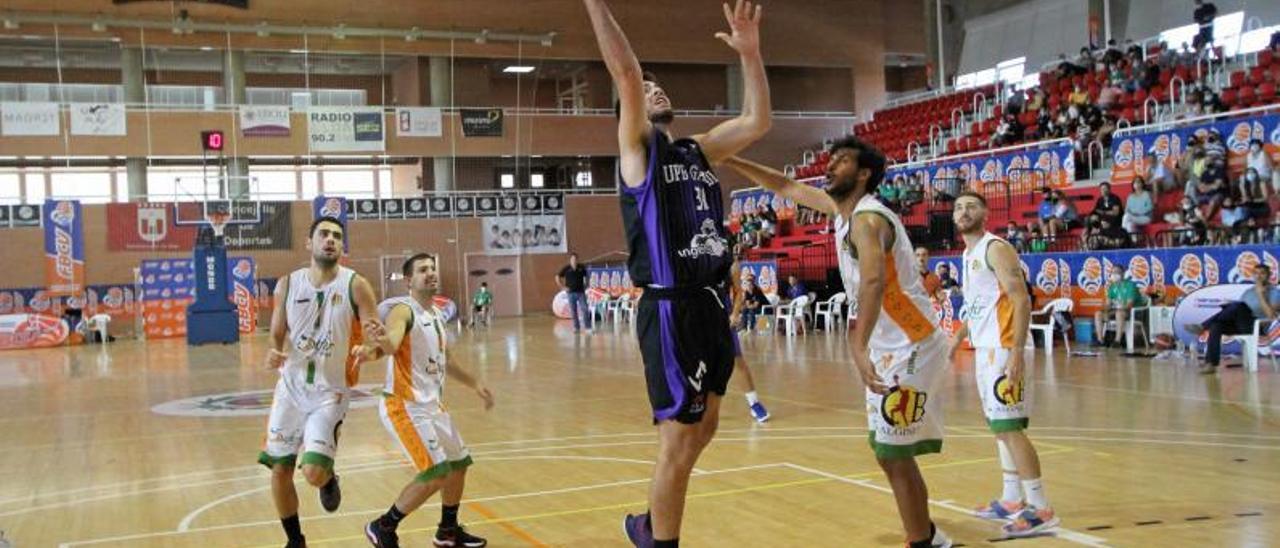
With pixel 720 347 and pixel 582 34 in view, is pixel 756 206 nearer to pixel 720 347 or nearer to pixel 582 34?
pixel 582 34

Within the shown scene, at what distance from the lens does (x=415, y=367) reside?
21.5 ft

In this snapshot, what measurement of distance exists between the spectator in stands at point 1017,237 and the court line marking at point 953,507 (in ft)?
45.6

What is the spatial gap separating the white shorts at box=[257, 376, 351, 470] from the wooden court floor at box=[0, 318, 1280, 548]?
77cm

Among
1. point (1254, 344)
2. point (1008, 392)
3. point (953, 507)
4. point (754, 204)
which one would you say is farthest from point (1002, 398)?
point (754, 204)

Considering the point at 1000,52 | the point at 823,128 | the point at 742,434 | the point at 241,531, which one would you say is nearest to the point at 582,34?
the point at 823,128

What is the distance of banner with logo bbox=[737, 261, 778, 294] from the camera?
1057 inches

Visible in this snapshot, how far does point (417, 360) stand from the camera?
259 inches

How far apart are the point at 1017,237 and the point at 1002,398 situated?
16.0 meters

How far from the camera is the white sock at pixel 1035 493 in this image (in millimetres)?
6293

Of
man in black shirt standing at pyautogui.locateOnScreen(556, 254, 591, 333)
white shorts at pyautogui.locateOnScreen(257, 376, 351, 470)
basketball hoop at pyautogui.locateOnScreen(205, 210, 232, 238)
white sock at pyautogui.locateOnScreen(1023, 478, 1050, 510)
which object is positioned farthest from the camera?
basketball hoop at pyautogui.locateOnScreen(205, 210, 232, 238)

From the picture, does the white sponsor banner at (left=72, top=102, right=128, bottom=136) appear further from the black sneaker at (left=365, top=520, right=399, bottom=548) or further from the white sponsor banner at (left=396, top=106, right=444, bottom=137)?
the black sneaker at (left=365, top=520, right=399, bottom=548)

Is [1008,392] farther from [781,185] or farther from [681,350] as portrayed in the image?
[681,350]

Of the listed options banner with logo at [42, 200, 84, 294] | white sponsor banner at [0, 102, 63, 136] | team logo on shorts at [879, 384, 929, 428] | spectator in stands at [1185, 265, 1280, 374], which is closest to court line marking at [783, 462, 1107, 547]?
team logo on shorts at [879, 384, 929, 428]

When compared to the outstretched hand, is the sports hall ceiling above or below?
above
